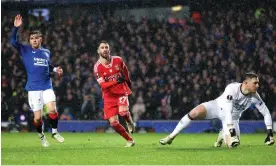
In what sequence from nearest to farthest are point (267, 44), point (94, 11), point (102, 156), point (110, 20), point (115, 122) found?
point (102, 156) → point (115, 122) → point (267, 44) → point (110, 20) → point (94, 11)

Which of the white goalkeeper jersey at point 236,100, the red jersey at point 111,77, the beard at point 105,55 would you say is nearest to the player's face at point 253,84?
the white goalkeeper jersey at point 236,100

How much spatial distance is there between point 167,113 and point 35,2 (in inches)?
470

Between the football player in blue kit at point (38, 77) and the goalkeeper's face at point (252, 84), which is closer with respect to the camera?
the goalkeeper's face at point (252, 84)

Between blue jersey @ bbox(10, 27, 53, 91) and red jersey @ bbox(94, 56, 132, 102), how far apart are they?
112cm

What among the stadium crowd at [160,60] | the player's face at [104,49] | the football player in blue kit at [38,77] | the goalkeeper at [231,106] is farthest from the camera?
the stadium crowd at [160,60]

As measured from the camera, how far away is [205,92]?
2120 centimetres

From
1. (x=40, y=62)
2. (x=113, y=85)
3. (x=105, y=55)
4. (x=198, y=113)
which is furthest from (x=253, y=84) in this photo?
(x=40, y=62)

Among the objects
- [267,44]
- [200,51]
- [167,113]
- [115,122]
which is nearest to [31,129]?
[167,113]

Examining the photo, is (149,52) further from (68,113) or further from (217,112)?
(217,112)

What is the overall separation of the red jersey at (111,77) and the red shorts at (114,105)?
8cm

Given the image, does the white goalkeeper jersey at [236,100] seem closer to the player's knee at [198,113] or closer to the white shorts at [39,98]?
the player's knee at [198,113]

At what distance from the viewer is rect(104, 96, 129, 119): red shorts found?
11828mm

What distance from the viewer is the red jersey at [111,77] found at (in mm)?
11781

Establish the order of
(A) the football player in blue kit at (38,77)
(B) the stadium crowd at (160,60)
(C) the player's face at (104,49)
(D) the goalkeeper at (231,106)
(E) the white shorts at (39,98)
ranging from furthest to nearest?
(B) the stadium crowd at (160,60), (E) the white shorts at (39,98), (A) the football player in blue kit at (38,77), (C) the player's face at (104,49), (D) the goalkeeper at (231,106)
